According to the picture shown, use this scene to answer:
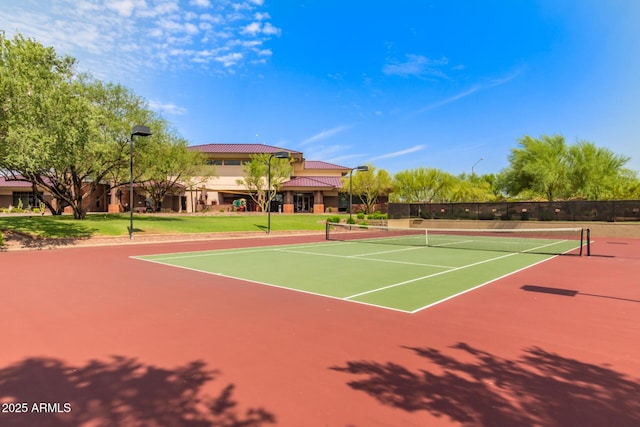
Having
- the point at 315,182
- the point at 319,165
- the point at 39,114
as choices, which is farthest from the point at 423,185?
the point at 39,114

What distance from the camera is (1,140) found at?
630 inches

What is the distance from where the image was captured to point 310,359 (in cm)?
480

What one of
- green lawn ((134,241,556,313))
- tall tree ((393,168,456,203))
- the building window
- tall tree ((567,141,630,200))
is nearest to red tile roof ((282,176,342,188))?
tall tree ((393,168,456,203))

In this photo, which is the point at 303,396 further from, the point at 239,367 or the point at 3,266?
the point at 3,266

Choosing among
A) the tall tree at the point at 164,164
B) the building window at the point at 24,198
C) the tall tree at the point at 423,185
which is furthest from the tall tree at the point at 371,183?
the building window at the point at 24,198

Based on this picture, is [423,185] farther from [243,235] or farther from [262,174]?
[243,235]

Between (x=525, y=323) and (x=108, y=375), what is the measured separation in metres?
6.40

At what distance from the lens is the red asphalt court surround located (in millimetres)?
3549

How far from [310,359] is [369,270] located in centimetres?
748

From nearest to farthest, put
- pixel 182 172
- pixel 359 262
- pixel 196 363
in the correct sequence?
1. pixel 196 363
2. pixel 359 262
3. pixel 182 172

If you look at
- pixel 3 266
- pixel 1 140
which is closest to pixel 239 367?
pixel 3 266

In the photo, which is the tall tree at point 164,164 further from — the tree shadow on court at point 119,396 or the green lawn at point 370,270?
the tree shadow on court at point 119,396

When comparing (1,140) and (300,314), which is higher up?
(1,140)

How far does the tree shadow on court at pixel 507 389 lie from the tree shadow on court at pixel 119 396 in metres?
1.42
